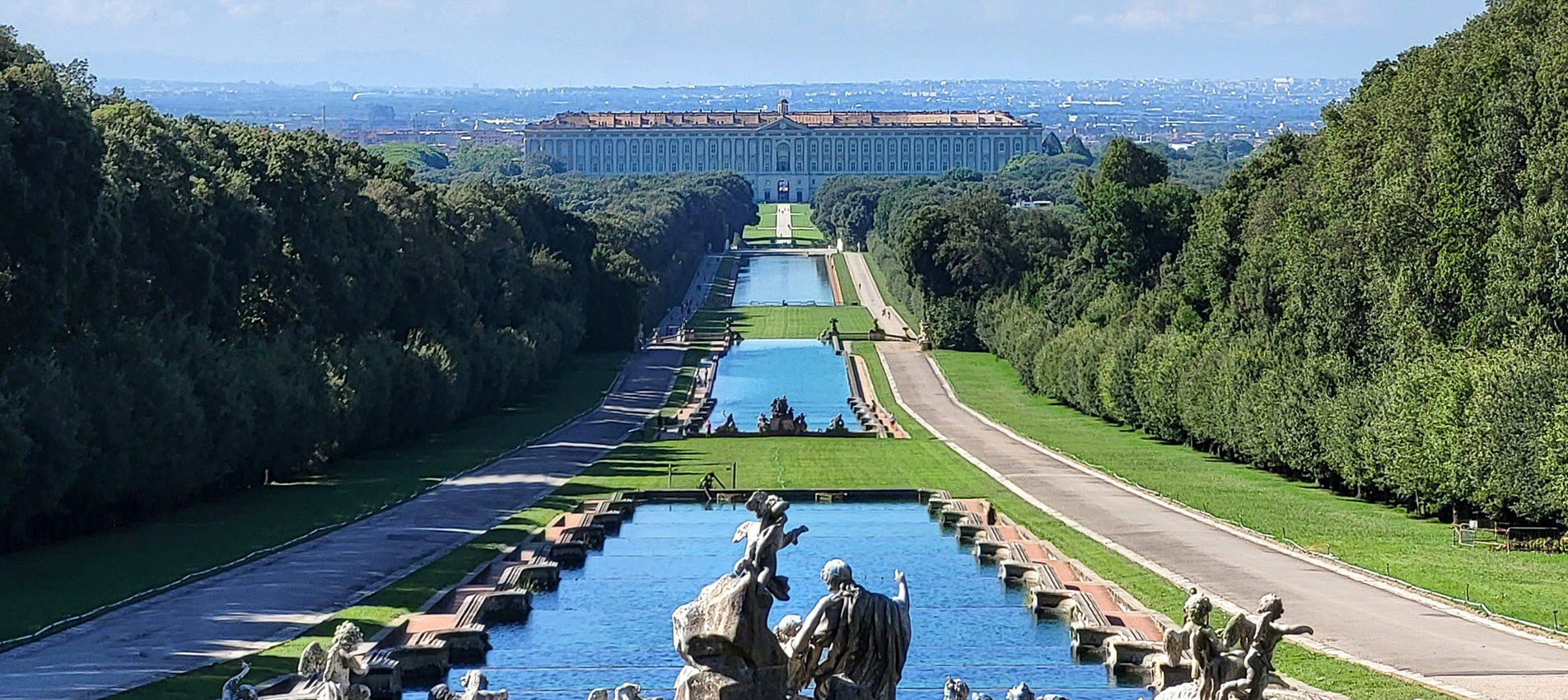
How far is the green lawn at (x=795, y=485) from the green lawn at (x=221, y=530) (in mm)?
3168

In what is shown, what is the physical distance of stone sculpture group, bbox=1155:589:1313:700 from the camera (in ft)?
52.2

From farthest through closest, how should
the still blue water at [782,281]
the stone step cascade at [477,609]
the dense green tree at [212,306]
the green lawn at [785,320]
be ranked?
1. the still blue water at [782,281]
2. the green lawn at [785,320]
3. the dense green tree at [212,306]
4. the stone step cascade at [477,609]

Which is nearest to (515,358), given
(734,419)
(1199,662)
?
(734,419)

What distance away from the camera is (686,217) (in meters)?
168

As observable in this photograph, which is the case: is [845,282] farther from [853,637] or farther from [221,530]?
[853,637]

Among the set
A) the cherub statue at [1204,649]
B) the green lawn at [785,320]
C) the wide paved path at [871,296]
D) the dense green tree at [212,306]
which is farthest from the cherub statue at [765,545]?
the green lawn at [785,320]

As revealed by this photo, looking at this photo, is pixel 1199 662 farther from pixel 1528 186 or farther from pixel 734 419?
pixel 734 419

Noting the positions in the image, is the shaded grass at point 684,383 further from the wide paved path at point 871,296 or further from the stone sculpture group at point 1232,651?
the stone sculpture group at point 1232,651

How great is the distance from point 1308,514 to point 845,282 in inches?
3918

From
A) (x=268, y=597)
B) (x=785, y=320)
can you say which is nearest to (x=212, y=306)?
(x=268, y=597)

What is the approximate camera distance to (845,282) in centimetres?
14725

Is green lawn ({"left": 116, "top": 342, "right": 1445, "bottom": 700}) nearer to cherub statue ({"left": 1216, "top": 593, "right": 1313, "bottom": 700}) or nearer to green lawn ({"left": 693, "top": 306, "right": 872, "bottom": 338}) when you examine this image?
cherub statue ({"left": 1216, "top": 593, "right": 1313, "bottom": 700})

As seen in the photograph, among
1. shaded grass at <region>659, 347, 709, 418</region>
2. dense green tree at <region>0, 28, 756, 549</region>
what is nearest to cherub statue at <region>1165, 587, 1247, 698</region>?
dense green tree at <region>0, 28, 756, 549</region>

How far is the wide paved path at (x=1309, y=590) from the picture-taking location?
2802cm
